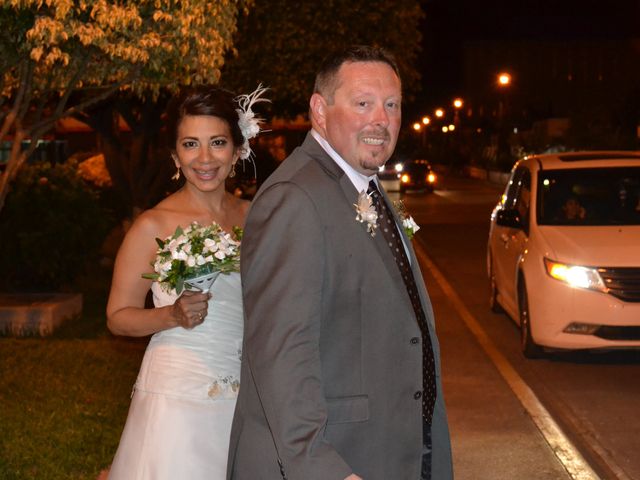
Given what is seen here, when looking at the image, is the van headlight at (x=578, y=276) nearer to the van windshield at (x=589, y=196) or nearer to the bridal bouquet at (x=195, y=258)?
the van windshield at (x=589, y=196)

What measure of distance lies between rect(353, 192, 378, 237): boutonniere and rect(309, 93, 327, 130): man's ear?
25 centimetres

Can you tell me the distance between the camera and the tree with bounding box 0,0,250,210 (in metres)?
7.91

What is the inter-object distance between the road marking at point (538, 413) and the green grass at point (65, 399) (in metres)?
2.77

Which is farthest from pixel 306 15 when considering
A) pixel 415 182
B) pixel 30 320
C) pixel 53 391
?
pixel 415 182

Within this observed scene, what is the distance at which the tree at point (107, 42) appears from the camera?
7.91 meters

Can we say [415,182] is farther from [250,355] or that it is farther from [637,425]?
[250,355]

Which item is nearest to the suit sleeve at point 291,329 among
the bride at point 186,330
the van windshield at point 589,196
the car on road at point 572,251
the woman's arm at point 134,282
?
the bride at point 186,330

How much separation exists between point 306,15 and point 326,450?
54.9 feet

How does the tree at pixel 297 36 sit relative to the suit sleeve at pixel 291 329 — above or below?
above

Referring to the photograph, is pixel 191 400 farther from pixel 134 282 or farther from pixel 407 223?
pixel 407 223

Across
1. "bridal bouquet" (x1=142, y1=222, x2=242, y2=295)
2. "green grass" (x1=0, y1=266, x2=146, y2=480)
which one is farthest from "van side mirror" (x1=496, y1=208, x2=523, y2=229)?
"bridal bouquet" (x1=142, y1=222, x2=242, y2=295)

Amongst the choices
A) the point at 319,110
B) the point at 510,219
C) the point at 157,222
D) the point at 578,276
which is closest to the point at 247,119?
the point at 157,222

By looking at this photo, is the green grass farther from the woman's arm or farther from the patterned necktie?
the patterned necktie

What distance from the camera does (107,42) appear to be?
8.27 m
